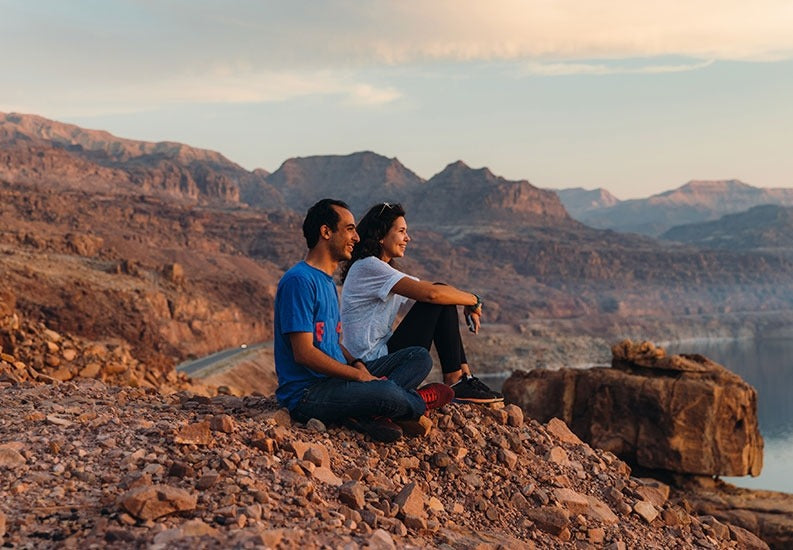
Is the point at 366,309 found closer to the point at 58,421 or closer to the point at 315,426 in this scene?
the point at 315,426

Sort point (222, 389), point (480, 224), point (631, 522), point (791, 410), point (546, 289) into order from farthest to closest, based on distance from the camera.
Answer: point (480, 224) < point (546, 289) < point (791, 410) < point (222, 389) < point (631, 522)

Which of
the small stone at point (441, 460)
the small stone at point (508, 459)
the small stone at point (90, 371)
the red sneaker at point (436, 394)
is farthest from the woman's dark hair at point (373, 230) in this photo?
the small stone at point (90, 371)

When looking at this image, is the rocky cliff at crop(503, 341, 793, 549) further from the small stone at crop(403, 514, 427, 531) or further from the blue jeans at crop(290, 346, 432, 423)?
the small stone at crop(403, 514, 427, 531)

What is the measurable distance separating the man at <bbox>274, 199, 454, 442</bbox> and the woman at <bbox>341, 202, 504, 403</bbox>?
1.14ft

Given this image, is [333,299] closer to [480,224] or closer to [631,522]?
[631,522]

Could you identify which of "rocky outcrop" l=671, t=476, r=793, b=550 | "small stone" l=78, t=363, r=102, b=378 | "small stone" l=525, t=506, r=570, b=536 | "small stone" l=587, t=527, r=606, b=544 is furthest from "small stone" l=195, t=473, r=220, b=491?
"small stone" l=78, t=363, r=102, b=378

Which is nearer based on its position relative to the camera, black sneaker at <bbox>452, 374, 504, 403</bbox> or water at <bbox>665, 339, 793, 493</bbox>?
black sneaker at <bbox>452, 374, 504, 403</bbox>

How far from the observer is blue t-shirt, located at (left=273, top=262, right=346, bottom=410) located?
573cm

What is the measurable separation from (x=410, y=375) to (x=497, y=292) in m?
120

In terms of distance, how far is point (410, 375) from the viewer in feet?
20.9

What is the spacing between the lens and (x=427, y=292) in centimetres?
640

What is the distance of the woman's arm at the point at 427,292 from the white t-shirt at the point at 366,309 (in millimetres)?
144

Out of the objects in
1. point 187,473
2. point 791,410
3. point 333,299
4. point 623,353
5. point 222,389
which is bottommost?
point 791,410

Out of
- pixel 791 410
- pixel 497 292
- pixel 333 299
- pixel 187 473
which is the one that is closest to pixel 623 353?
pixel 333 299
